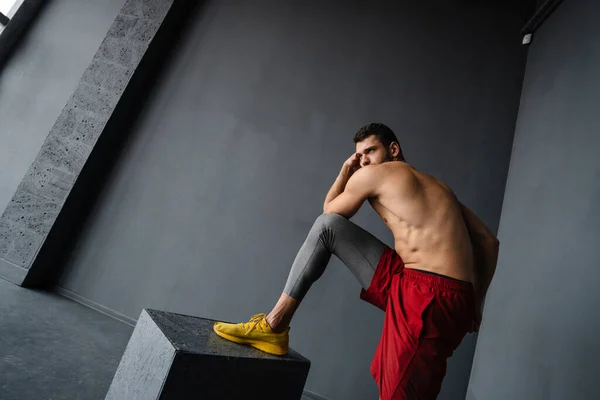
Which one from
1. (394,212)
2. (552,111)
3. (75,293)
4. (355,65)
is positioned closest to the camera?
(394,212)

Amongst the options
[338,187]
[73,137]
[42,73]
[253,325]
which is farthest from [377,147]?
[42,73]

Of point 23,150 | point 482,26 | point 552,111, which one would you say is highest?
point 482,26

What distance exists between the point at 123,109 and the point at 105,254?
1.24 meters

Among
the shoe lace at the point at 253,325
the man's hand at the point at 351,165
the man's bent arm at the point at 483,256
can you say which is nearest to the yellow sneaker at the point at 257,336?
the shoe lace at the point at 253,325

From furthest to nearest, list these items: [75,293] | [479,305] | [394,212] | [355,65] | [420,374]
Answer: [355,65] → [75,293] → [479,305] → [394,212] → [420,374]

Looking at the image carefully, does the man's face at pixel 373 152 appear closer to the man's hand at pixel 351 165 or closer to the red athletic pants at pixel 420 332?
the man's hand at pixel 351 165

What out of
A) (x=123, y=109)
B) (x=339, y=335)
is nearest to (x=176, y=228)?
(x=123, y=109)

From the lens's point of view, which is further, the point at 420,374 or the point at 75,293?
the point at 75,293

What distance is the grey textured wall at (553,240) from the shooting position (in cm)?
144

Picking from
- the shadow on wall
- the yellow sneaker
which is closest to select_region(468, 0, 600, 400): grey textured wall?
the yellow sneaker

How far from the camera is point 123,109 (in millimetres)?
2912

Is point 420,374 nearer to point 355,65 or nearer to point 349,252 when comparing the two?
point 349,252

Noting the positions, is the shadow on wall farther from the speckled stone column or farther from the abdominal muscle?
the abdominal muscle

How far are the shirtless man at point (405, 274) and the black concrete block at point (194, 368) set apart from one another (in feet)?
0.29
